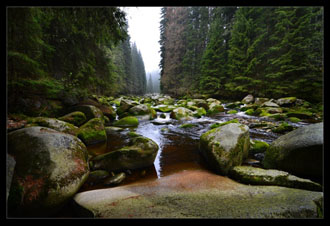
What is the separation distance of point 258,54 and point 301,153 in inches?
595

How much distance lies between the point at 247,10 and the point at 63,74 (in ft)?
58.9

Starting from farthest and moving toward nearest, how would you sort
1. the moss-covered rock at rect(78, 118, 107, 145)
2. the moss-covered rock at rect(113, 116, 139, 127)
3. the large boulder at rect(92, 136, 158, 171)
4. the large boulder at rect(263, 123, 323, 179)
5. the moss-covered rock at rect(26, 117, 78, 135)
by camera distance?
the moss-covered rock at rect(113, 116, 139, 127), the moss-covered rock at rect(78, 118, 107, 145), the moss-covered rock at rect(26, 117, 78, 135), the large boulder at rect(92, 136, 158, 171), the large boulder at rect(263, 123, 323, 179)

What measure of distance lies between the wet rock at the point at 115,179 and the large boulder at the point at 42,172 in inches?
15.2

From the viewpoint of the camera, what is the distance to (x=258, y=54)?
44.8 ft

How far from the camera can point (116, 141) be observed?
4609 mm

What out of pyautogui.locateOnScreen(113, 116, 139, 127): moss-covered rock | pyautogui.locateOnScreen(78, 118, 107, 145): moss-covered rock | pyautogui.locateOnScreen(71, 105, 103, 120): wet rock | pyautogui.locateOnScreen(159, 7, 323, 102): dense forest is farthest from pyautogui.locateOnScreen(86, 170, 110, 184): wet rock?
pyautogui.locateOnScreen(159, 7, 323, 102): dense forest

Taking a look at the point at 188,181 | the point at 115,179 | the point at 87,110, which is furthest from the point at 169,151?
the point at 87,110

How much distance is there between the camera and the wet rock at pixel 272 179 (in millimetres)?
1849

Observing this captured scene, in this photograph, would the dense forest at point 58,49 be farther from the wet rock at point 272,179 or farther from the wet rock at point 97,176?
the wet rock at point 272,179

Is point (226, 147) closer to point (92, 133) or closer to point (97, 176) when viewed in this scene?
point (97, 176)

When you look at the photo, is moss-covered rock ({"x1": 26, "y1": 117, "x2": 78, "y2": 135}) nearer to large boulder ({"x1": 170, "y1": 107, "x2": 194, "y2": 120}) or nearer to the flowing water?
the flowing water

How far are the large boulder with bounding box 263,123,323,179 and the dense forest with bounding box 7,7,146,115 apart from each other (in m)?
4.38

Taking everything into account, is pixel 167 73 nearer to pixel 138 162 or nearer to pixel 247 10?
pixel 247 10

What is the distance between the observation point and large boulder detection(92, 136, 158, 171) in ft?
8.95
